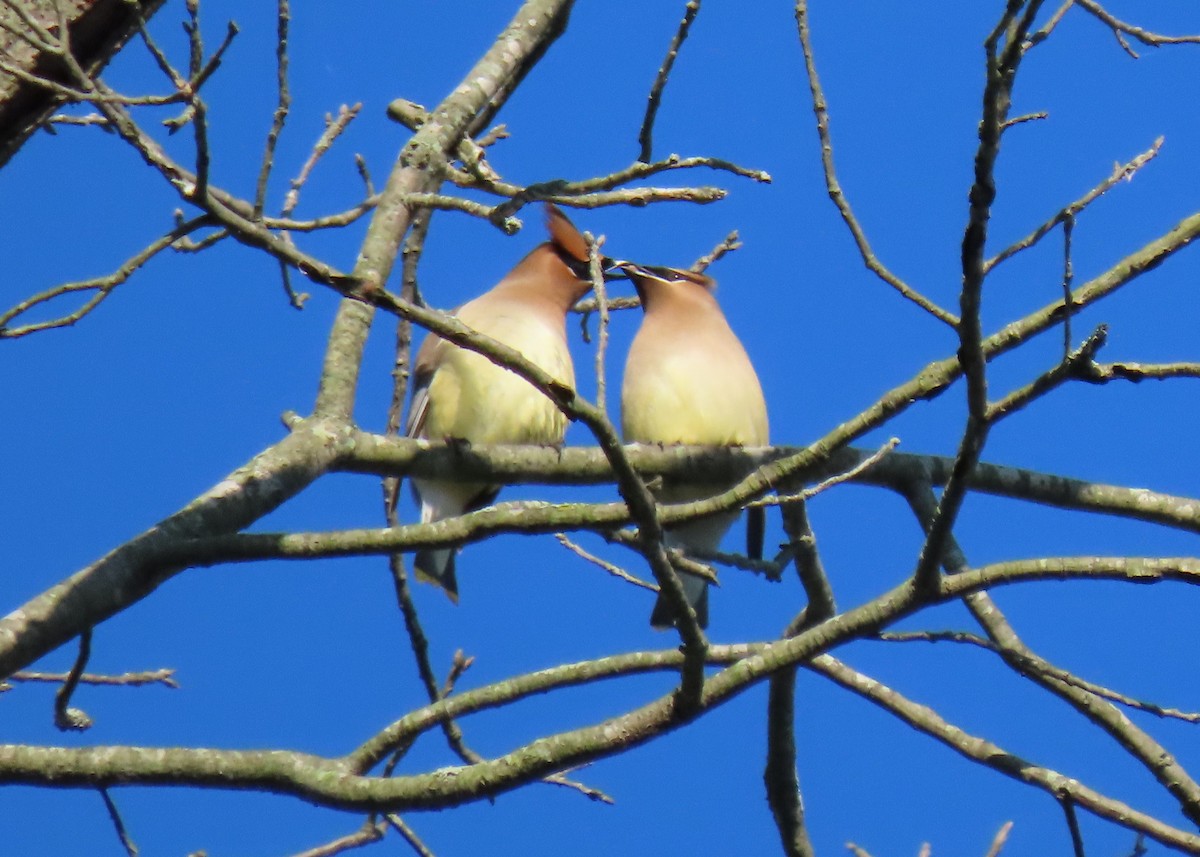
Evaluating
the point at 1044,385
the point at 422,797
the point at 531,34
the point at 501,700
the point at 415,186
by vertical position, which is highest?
the point at 531,34

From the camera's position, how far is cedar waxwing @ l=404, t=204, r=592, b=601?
5.04 metres

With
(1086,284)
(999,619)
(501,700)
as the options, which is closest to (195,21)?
(501,700)

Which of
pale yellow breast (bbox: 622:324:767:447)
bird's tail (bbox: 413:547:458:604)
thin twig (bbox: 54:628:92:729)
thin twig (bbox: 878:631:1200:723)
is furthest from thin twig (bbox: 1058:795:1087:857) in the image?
bird's tail (bbox: 413:547:458:604)

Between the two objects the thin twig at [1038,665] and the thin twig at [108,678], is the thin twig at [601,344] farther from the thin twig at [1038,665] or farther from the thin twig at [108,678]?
the thin twig at [108,678]

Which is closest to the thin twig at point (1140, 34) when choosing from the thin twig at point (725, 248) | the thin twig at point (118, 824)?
the thin twig at point (725, 248)

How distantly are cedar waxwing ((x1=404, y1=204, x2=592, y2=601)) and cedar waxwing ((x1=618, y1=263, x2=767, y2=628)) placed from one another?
9.4 inches

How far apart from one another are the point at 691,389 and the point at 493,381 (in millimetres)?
603

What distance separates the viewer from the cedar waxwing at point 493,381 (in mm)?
5043

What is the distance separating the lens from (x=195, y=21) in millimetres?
3117

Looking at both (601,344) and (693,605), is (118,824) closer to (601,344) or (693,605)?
(601,344)

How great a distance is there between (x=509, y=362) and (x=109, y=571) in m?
0.83

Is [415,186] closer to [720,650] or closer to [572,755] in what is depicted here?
[720,650]

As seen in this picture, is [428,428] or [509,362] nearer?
[509,362]

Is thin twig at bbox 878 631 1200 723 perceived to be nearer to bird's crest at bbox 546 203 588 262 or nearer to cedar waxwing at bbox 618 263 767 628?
cedar waxwing at bbox 618 263 767 628
